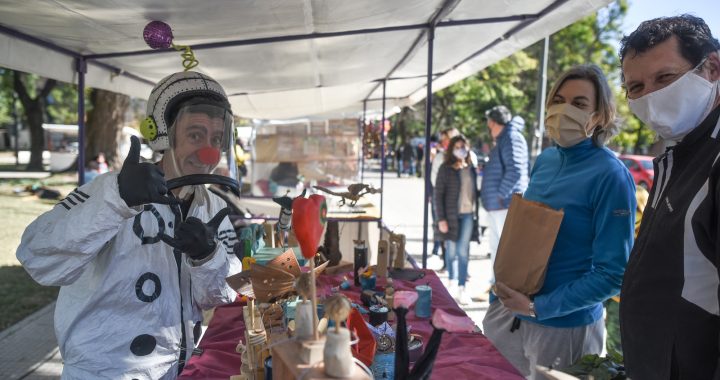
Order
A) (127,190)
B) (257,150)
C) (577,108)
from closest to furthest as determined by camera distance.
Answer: (127,190)
(577,108)
(257,150)

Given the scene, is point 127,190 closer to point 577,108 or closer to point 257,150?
point 577,108

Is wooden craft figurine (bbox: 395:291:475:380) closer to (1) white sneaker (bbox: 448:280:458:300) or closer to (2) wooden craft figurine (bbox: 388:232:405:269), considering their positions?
(2) wooden craft figurine (bbox: 388:232:405:269)

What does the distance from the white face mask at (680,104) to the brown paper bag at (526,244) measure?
0.50m

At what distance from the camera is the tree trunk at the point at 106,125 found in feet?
46.1

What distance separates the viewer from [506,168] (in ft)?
16.1

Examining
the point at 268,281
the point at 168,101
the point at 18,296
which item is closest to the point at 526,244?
the point at 268,281

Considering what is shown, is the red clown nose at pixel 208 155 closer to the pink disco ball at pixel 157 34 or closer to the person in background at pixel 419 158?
the pink disco ball at pixel 157 34

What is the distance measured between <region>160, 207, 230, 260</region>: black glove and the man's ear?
5.65ft

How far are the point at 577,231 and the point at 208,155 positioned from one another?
60.1 inches

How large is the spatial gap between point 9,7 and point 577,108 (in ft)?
7.78

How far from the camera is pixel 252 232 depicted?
98.7 inches

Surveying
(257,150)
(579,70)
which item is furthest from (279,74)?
(257,150)

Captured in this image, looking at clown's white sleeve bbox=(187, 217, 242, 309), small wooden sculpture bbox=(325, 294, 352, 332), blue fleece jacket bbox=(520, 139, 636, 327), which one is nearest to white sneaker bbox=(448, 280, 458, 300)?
blue fleece jacket bbox=(520, 139, 636, 327)

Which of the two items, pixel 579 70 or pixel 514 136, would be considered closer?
pixel 579 70
